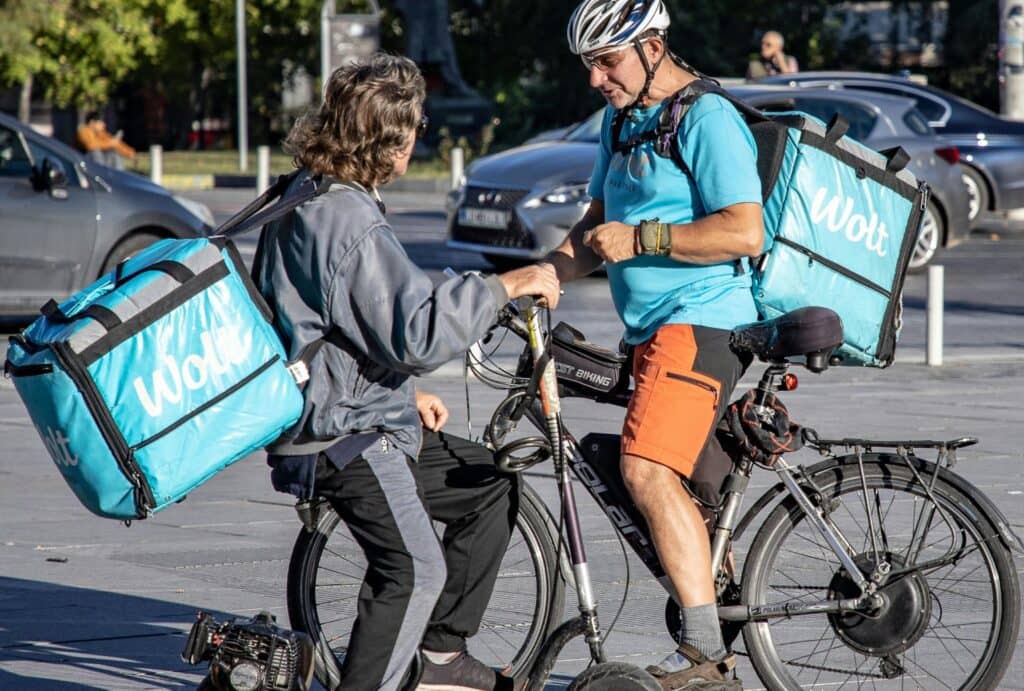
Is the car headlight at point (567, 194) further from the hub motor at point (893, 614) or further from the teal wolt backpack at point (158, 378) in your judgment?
the teal wolt backpack at point (158, 378)

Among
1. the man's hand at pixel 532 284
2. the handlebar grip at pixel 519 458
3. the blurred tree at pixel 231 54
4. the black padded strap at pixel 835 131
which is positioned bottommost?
the blurred tree at pixel 231 54

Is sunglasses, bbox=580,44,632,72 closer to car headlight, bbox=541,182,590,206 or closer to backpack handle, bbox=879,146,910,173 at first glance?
backpack handle, bbox=879,146,910,173

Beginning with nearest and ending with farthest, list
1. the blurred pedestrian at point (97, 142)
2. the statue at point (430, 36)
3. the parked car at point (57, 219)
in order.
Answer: the parked car at point (57, 219) → the blurred pedestrian at point (97, 142) → the statue at point (430, 36)

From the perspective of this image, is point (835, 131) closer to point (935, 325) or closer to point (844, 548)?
point (844, 548)

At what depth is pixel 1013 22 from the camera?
22969 millimetres

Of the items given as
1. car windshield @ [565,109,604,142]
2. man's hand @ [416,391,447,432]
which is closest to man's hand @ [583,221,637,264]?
man's hand @ [416,391,447,432]

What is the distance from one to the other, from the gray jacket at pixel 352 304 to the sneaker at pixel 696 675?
93cm

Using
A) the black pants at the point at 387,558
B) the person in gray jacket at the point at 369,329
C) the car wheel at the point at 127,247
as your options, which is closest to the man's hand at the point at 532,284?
the person in gray jacket at the point at 369,329

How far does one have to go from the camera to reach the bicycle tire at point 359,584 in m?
4.39

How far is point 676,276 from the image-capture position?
14.1 ft

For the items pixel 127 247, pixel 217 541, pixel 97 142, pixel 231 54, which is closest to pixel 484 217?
pixel 127 247

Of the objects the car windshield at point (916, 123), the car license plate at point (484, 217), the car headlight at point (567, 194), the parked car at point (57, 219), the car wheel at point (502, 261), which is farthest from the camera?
the car windshield at point (916, 123)

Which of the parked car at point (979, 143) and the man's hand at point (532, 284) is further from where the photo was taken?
the parked car at point (979, 143)

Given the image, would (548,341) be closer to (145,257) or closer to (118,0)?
(145,257)
